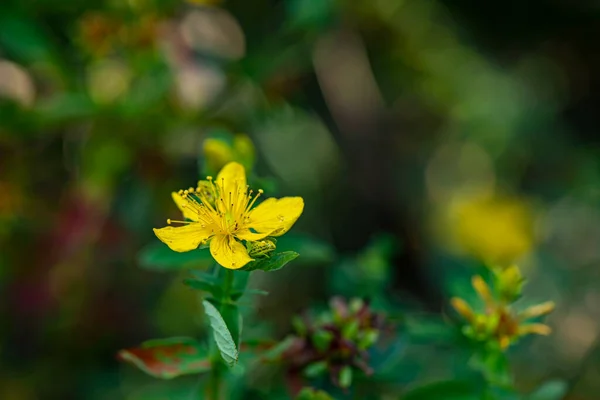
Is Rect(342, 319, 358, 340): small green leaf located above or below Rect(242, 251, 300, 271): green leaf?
above

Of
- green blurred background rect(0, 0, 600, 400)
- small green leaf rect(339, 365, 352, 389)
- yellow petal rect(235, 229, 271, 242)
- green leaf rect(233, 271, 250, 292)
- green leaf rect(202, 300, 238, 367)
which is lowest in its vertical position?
green leaf rect(202, 300, 238, 367)

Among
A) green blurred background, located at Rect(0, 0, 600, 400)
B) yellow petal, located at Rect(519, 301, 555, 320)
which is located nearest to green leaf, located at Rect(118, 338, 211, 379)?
green blurred background, located at Rect(0, 0, 600, 400)

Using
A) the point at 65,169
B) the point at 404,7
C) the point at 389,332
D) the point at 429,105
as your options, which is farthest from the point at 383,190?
the point at 389,332

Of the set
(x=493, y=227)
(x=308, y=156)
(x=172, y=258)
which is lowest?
(x=172, y=258)

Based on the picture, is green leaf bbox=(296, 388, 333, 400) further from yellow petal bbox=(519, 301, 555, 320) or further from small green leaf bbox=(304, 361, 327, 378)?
yellow petal bbox=(519, 301, 555, 320)

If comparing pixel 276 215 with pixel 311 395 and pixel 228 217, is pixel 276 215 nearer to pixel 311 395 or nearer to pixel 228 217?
pixel 228 217

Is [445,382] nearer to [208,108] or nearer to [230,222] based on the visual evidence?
[230,222]

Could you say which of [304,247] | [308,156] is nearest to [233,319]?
[304,247]
